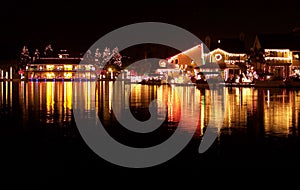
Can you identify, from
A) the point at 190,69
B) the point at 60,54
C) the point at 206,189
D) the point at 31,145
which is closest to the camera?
the point at 206,189

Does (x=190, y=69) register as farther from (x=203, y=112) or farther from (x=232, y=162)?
(x=232, y=162)

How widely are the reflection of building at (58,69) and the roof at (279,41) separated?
61.2m

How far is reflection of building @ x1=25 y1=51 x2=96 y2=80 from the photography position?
114 metres

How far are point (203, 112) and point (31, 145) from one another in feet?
29.2

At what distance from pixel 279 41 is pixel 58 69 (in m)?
68.4

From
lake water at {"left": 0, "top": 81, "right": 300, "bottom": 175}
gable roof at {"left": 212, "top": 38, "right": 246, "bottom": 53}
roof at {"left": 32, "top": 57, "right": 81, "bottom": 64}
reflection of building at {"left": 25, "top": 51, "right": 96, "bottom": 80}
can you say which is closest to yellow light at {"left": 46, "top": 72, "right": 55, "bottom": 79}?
reflection of building at {"left": 25, "top": 51, "right": 96, "bottom": 80}

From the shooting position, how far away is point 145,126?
46.2 feet

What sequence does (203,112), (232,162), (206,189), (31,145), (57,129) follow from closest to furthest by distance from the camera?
(206,189)
(232,162)
(31,145)
(57,129)
(203,112)

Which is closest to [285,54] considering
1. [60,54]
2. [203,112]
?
[203,112]

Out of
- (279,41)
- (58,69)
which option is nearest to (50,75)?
(58,69)

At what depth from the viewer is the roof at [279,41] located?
57625mm

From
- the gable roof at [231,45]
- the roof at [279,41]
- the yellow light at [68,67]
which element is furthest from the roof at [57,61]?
the roof at [279,41]

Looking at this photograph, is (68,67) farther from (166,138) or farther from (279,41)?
(166,138)

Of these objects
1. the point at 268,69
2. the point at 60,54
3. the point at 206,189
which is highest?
the point at 60,54
